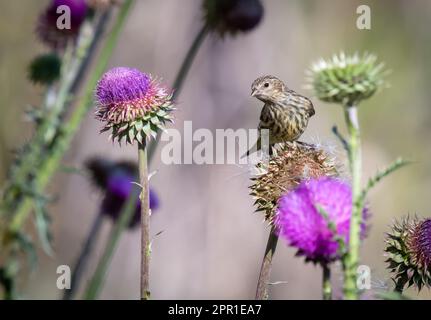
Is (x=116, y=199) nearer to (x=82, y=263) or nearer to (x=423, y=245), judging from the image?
(x=82, y=263)

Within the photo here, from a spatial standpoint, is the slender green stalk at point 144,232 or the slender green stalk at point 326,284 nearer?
the slender green stalk at point 326,284

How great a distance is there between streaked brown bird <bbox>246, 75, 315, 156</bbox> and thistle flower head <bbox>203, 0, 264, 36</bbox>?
1.10 feet

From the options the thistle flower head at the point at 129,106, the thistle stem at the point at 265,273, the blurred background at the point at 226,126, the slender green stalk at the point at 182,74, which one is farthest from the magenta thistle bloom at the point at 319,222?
the blurred background at the point at 226,126

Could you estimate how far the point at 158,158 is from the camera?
659 centimetres

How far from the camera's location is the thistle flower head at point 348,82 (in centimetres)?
219

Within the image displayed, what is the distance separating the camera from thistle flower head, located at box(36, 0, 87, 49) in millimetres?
4035

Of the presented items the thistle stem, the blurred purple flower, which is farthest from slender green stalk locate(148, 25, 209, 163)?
the thistle stem

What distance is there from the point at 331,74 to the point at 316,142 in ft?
2.72

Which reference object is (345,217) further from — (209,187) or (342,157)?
(209,187)

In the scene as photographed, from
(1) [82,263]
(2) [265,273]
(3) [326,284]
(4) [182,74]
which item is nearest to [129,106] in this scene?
(2) [265,273]

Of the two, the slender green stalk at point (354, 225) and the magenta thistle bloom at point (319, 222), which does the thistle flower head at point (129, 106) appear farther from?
the slender green stalk at point (354, 225)

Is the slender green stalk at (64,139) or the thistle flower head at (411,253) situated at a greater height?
the slender green stalk at (64,139)

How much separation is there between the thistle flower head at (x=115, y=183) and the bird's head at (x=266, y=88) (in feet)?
2.62
